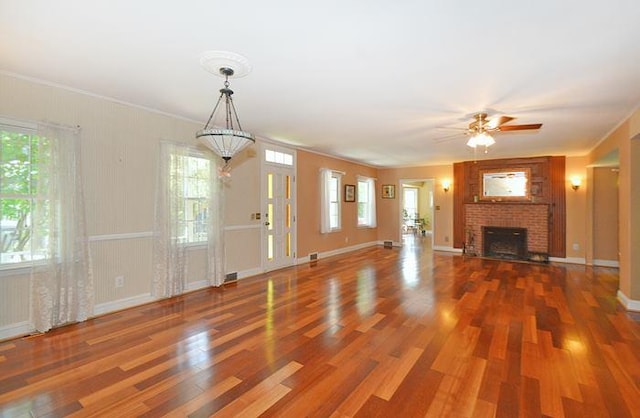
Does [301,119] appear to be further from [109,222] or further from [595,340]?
[595,340]

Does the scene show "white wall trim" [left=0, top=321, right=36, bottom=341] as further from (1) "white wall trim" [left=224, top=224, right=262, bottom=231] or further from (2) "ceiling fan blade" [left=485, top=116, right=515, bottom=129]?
(2) "ceiling fan blade" [left=485, top=116, right=515, bottom=129]

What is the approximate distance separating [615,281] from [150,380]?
6.91 metres

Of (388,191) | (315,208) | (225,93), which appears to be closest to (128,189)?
(225,93)

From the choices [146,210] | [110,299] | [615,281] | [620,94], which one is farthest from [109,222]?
[615,281]

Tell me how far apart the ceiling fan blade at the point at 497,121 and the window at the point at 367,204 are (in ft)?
16.6

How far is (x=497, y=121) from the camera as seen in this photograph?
3955 mm

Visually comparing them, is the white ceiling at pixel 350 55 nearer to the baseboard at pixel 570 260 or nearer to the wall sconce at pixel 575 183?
the wall sconce at pixel 575 183

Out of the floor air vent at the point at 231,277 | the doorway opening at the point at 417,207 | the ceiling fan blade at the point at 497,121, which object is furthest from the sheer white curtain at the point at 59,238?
the doorway opening at the point at 417,207

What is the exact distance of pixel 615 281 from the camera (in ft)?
17.1

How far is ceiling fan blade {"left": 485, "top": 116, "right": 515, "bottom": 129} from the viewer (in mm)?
3789

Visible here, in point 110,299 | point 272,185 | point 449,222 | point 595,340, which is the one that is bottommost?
point 595,340

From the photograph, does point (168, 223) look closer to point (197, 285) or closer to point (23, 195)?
point (197, 285)

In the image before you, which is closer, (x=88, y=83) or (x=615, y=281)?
(x=88, y=83)

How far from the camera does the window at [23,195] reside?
9.56 ft
